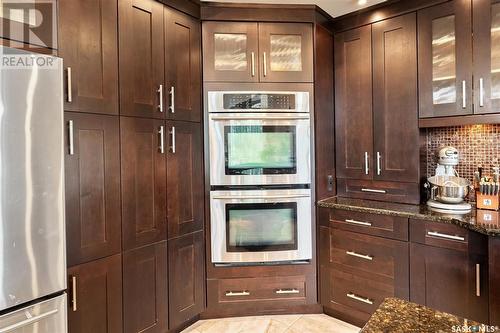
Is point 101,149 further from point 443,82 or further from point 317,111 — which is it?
point 443,82

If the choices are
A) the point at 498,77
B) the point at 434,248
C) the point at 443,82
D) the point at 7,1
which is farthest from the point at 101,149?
the point at 498,77

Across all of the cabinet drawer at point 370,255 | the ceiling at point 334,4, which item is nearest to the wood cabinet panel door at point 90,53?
the ceiling at point 334,4

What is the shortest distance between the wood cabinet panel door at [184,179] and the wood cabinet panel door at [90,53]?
486 mm

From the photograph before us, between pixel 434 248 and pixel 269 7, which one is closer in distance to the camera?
pixel 434 248

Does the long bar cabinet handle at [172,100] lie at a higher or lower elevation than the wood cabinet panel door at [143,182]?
higher

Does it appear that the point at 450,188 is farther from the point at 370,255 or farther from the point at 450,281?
the point at 370,255

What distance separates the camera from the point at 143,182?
1.99 metres

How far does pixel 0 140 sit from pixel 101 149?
486mm

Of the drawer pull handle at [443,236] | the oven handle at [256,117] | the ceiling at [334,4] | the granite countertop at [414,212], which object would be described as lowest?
the drawer pull handle at [443,236]

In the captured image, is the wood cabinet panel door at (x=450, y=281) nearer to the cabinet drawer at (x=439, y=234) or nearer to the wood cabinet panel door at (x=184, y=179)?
the cabinet drawer at (x=439, y=234)

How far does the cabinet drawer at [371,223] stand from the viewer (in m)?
2.16

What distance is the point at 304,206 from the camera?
2486 millimetres

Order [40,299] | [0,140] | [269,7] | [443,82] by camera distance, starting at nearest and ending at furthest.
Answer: [0,140] < [40,299] < [443,82] < [269,7]

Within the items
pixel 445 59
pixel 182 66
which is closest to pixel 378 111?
pixel 445 59
